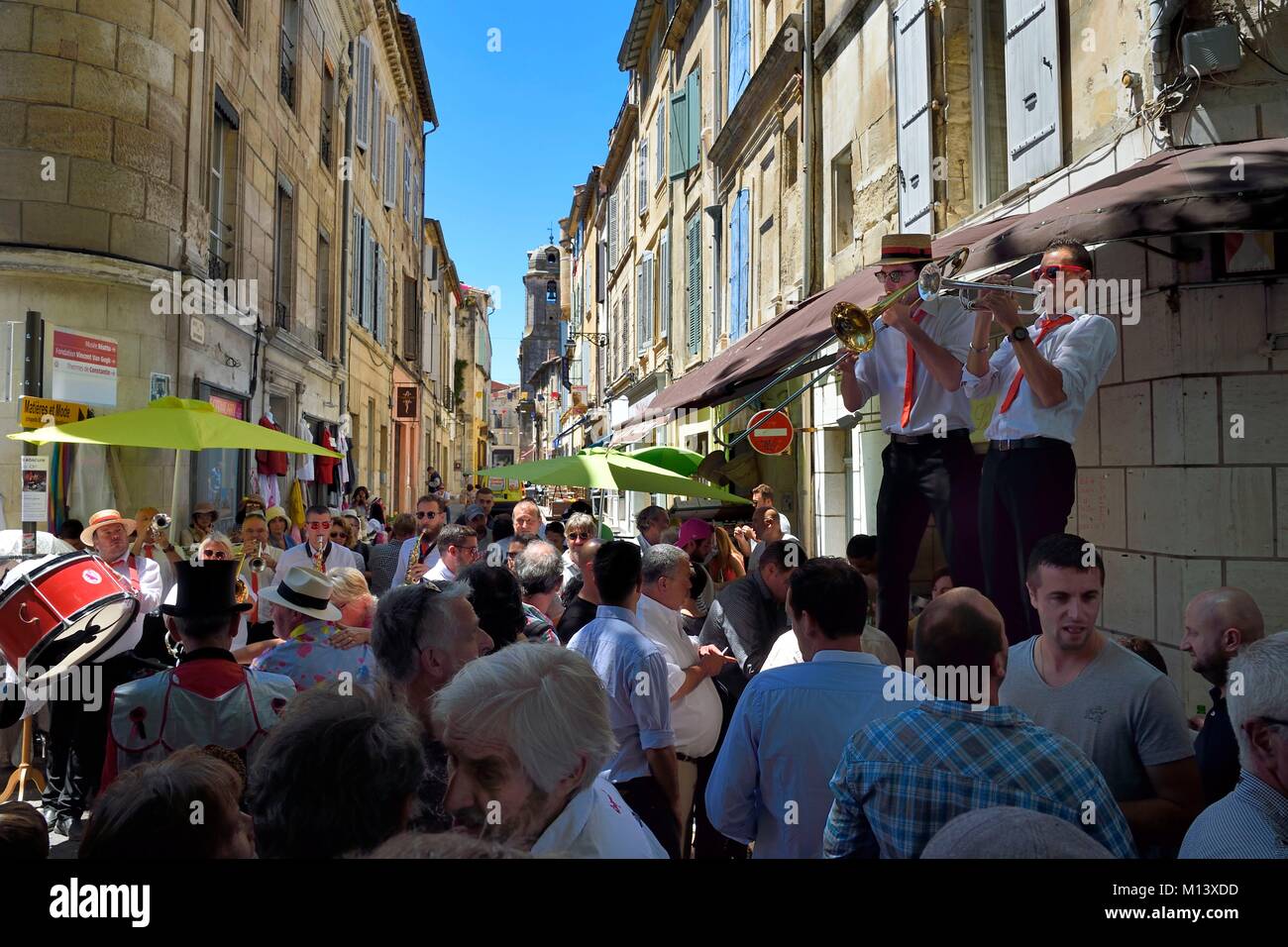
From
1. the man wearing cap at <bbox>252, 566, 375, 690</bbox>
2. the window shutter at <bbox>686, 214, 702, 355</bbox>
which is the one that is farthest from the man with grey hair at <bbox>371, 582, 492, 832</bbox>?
the window shutter at <bbox>686, 214, 702, 355</bbox>

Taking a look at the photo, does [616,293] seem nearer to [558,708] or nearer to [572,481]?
[572,481]

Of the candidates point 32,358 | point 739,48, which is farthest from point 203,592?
point 739,48

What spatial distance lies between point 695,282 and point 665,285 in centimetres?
317

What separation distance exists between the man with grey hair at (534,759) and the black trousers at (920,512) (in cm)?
231

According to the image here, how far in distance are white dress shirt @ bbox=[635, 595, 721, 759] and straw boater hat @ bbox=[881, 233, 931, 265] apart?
183 cm

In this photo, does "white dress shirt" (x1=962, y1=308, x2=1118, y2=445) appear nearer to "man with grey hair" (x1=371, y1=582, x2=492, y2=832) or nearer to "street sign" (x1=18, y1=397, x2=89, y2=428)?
"man with grey hair" (x1=371, y1=582, x2=492, y2=832)


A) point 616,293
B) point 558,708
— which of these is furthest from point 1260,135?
point 616,293

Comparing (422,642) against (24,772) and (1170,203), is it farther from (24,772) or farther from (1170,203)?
(24,772)

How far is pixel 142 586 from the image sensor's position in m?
5.74

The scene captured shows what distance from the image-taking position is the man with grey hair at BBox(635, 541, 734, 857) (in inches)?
148

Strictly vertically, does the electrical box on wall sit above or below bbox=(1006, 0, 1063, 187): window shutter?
below

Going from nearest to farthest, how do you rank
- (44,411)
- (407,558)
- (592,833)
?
1. (592,833)
2. (44,411)
3. (407,558)

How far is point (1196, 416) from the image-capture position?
4.88 metres
